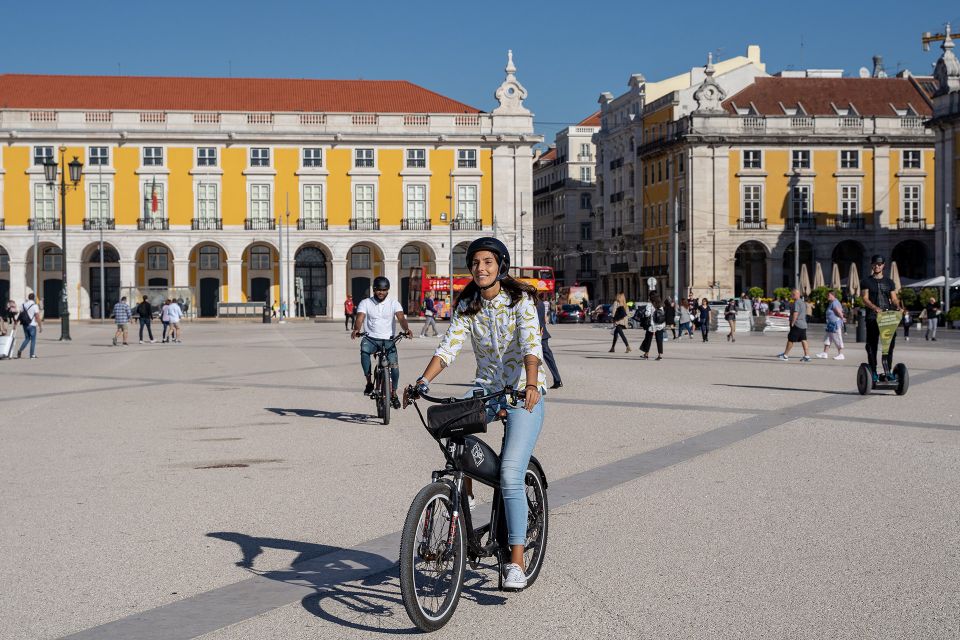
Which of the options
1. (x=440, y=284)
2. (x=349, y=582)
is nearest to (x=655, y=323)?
(x=349, y=582)

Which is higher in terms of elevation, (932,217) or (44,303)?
(932,217)

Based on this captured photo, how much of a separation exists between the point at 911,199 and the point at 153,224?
4771cm

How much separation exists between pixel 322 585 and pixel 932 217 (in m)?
77.9

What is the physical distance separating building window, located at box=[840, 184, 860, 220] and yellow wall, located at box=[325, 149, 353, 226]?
31378mm

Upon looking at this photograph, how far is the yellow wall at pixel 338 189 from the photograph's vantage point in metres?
77.7

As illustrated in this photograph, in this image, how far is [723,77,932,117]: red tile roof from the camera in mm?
81250

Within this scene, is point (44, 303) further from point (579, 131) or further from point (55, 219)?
point (579, 131)

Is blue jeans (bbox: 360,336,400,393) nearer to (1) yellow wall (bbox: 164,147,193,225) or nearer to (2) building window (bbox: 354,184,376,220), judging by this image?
(2) building window (bbox: 354,184,376,220)

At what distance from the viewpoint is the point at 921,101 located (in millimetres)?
82750

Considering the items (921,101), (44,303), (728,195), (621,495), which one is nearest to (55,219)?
(44,303)

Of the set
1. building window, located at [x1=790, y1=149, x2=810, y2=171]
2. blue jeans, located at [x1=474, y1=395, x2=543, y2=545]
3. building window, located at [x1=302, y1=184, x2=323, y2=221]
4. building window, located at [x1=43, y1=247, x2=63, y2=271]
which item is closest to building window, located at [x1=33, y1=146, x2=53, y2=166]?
building window, located at [x1=43, y1=247, x2=63, y2=271]

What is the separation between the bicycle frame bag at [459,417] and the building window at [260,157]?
73580mm

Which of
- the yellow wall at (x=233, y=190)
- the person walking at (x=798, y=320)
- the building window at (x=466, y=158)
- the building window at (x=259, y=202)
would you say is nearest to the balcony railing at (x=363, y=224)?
the building window at (x=259, y=202)

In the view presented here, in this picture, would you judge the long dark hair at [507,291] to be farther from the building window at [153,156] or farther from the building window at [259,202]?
the building window at [153,156]
